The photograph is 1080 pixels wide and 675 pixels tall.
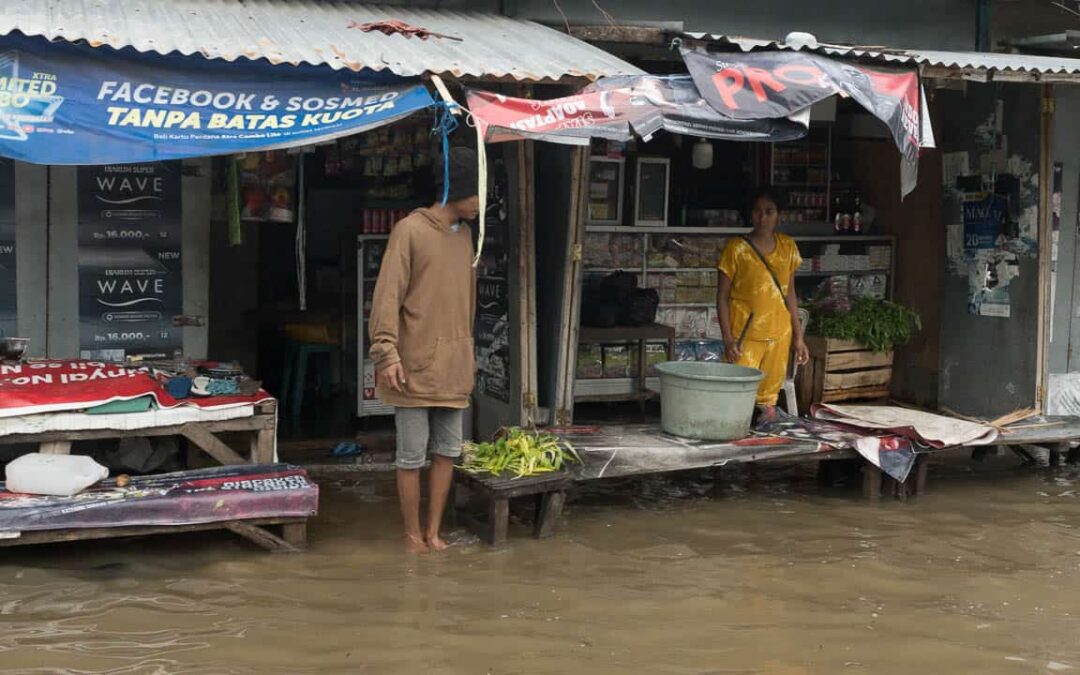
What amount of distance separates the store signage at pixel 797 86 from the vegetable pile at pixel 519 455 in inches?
84.3

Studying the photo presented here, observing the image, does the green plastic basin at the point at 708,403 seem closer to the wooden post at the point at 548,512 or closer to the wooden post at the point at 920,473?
the wooden post at the point at 548,512

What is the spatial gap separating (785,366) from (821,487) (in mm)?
862

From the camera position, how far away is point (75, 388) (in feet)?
20.5

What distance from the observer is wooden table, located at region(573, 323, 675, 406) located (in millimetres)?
8930

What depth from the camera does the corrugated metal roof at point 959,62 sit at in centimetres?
703

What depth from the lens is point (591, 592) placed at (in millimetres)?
5516

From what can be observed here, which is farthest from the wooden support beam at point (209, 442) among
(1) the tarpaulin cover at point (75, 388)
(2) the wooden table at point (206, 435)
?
(1) the tarpaulin cover at point (75, 388)

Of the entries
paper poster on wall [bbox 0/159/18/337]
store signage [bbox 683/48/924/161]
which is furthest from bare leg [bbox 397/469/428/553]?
paper poster on wall [bbox 0/159/18/337]

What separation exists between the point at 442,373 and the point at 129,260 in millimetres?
2713

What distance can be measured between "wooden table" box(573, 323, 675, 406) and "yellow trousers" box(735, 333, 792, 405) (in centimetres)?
150

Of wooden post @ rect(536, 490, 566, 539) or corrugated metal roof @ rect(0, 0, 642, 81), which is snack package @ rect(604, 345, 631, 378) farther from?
wooden post @ rect(536, 490, 566, 539)

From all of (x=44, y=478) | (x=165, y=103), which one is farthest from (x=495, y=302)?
(x=44, y=478)

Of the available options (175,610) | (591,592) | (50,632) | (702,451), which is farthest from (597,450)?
(50,632)

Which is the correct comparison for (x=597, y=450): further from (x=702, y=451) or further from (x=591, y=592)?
(x=591, y=592)
